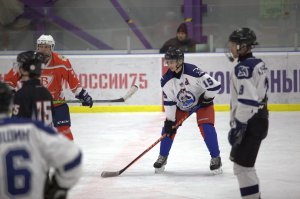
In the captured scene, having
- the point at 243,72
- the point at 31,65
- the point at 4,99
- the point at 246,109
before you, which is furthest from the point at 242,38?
the point at 4,99

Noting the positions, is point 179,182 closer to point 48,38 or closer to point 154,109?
point 48,38

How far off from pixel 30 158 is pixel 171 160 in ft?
13.7

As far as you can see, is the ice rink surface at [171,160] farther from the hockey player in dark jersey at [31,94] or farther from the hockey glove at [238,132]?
the hockey player in dark jersey at [31,94]

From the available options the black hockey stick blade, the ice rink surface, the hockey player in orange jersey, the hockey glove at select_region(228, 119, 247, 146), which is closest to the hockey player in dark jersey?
the hockey glove at select_region(228, 119, 247, 146)

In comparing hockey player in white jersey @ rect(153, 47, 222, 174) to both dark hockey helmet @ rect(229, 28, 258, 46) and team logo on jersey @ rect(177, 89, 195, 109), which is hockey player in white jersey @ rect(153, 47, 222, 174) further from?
dark hockey helmet @ rect(229, 28, 258, 46)

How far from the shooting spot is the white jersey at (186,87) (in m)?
6.00

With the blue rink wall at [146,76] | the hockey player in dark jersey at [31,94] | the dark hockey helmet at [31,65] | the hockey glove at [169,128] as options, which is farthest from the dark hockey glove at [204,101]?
the blue rink wall at [146,76]

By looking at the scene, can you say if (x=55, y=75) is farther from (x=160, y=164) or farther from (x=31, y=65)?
(x=31, y=65)

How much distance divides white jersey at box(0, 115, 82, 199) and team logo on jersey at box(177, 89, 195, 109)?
333 centimetres

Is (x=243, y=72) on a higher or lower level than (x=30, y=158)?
higher

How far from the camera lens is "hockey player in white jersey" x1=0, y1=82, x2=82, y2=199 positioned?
270cm

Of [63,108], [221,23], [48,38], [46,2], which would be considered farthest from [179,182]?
[46,2]

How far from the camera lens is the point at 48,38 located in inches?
219

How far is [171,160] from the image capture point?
6.82 metres
